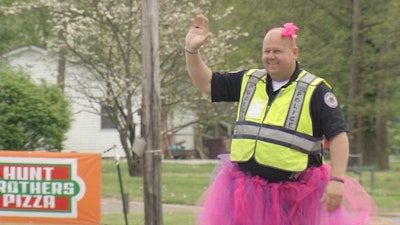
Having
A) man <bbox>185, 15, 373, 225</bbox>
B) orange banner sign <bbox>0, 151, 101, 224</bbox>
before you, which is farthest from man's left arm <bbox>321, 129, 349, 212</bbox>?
orange banner sign <bbox>0, 151, 101, 224</bbox>

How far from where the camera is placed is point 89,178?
9.24 m

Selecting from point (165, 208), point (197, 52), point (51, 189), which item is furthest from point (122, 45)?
point (197, 52)

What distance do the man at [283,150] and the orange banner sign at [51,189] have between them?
180 inches

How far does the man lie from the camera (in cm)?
454

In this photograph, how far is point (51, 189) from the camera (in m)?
9.18

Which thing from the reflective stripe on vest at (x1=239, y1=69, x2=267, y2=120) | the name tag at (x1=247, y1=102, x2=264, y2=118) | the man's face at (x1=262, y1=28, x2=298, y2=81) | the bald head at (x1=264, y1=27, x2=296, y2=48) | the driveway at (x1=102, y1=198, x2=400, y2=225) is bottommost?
the driveway at (x1=102, y1=198, x2=400, y2=225)

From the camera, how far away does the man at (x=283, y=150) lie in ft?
14.9

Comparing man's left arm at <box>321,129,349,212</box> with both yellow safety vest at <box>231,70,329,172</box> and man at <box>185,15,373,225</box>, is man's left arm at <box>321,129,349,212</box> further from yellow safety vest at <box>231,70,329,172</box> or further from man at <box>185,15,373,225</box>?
yellow safety vest at <box>231,70,329,172</box>

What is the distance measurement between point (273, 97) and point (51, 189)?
5.09m

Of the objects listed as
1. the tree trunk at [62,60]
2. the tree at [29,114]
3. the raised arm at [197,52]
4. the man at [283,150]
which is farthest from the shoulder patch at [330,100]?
the tree trunk at [62,60]

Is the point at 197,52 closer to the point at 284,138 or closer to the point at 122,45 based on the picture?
the point at 284,138

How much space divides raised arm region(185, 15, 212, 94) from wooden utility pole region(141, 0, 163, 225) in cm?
356

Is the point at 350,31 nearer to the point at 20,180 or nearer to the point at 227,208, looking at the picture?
the point at 20,180

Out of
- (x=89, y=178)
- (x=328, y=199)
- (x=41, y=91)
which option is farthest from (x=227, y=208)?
(x=41, y=91)
